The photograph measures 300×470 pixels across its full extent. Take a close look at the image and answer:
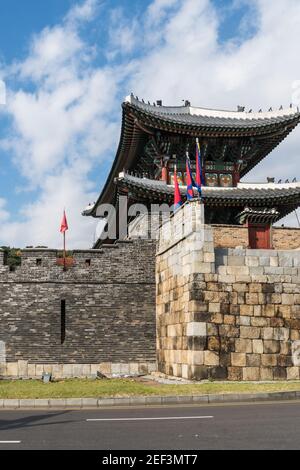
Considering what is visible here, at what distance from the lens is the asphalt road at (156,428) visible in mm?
6543

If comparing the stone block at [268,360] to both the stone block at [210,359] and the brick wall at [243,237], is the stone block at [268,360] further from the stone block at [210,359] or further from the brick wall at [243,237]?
the brick wall at [243,237]

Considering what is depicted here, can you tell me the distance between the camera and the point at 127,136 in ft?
74.7

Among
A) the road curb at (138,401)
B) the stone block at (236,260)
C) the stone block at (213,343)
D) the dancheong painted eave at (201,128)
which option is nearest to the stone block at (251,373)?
the stone block at (213,343)

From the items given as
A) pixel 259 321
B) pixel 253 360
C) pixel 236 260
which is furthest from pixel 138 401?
pixel 236 260

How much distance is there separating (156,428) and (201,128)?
1598 centimetres

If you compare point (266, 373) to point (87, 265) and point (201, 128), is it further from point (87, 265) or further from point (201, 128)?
point (201, 128)

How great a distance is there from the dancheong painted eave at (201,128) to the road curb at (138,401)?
12243 millimetres

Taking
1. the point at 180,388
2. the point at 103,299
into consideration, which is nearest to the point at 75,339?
the point at 103,299

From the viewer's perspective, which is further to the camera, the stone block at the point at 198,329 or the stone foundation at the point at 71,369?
the stone foundation at the point at 71,369

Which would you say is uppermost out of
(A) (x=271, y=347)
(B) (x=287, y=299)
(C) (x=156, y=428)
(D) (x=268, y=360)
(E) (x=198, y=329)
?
(B) (x=287, y=299)

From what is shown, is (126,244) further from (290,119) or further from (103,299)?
(290,119)

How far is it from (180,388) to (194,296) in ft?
11.0

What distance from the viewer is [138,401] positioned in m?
11.3

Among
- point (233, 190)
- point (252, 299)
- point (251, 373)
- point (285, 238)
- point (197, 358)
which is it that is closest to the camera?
point (197, 358)
